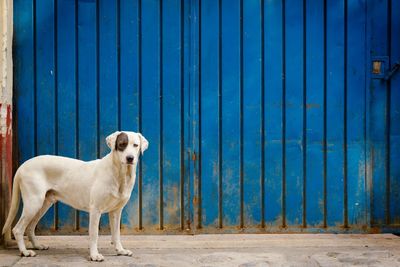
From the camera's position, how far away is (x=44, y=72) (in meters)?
6.74

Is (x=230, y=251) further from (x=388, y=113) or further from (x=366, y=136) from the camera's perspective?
(x=388, y=113)

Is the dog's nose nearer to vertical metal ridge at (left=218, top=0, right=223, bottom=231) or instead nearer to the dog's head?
the dog's head

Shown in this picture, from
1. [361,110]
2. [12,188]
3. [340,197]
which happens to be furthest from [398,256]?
[12,188]

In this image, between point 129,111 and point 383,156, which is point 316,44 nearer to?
point 383,156

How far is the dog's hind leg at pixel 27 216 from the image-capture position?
5859 mm

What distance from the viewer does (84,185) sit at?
19.2ft

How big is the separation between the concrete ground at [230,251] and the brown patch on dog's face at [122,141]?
0.95 m

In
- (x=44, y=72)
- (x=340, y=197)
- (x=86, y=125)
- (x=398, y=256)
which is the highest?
(x=44, y=72)

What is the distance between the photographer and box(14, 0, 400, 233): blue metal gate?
22.1ft

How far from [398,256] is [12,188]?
360 centimetres

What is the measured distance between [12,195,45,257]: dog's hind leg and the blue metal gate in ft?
2.84

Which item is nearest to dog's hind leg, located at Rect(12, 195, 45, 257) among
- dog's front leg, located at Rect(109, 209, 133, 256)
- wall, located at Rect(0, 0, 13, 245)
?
wall, located at Rect(0, 0, 13, 245)

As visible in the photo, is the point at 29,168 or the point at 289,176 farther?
the point at 289,176

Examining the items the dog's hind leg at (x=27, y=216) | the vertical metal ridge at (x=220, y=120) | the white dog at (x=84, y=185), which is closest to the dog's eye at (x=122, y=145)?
the white dog at (x=84, y=185)
